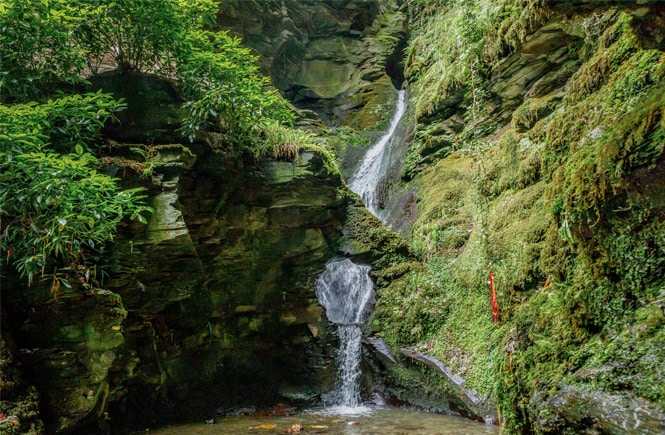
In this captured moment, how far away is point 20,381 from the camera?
4586mm

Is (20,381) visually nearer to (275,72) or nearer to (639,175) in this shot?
(639,175)

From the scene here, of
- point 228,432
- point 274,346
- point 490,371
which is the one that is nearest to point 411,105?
point 274,346

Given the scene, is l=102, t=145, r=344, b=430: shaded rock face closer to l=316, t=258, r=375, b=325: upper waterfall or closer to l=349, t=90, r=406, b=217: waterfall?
l=316, t=258, r=375, b=325: upper waterfall

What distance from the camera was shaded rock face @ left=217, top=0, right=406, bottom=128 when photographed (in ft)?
53.6

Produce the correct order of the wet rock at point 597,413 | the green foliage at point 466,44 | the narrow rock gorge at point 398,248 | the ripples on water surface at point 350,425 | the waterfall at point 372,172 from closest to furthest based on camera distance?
the wet rock at point 597,413 < the narrow rock gorge at point 398,248 < the ripples on water surface at point 350,425 < the green foliage at point 466,44 < the waterfall at point 372,172

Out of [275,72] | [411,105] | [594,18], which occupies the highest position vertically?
[275,72]

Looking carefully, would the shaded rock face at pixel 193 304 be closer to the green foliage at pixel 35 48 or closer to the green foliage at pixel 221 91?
the green foliage at pixel 221 91

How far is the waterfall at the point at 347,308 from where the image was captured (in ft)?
26.5

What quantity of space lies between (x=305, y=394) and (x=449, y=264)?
369 centimetres

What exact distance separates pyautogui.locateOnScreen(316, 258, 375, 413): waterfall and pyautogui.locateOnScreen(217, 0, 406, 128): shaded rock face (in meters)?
8.22

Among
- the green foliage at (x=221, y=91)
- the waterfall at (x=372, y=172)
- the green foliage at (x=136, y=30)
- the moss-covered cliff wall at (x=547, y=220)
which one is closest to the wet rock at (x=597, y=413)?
the moss-covered cliff wall at (x=547, y=220)

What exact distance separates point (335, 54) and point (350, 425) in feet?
51.6

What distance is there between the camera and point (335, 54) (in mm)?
18109

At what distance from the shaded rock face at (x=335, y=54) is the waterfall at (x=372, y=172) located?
1.75 meters
